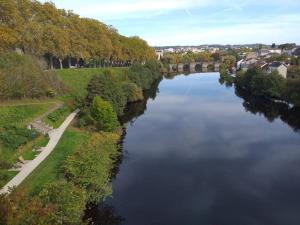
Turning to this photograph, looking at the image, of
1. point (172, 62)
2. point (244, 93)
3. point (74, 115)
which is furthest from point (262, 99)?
point (172, 62)

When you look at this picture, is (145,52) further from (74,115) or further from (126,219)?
(126,219)

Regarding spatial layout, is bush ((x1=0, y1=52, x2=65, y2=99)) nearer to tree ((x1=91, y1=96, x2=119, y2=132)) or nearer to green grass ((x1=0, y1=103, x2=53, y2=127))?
green grass ((x1=0, y1=103, x2=53, y2=127))

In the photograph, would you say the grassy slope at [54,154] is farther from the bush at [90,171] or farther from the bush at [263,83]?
the bush at [263,83]

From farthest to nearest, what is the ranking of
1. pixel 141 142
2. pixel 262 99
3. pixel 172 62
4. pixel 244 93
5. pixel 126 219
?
1. pixel 172 62
2. pixel 244 93
3. pixel 262 99
4. pixel 141 142
5. pixel 126 219

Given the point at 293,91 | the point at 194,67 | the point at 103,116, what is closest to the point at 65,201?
the point at 103,116

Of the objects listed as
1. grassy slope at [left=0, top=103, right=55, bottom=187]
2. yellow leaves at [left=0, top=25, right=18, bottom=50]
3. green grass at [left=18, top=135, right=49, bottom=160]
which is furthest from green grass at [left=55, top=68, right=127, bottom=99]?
green grass at [left=18, top=135, right=49, bottom=160]

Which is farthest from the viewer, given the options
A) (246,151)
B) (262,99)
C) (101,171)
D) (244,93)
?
(244,93)

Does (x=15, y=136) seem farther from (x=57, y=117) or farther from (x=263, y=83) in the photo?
(x=263, y=83)
